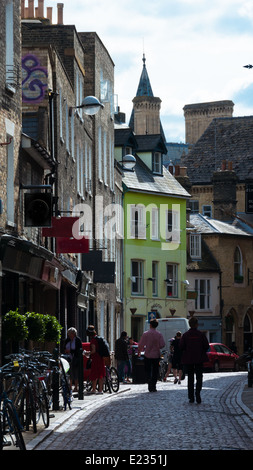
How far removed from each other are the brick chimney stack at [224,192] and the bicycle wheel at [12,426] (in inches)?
2250

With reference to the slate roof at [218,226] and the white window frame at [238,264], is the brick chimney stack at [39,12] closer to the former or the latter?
the slate roof at [218,226]

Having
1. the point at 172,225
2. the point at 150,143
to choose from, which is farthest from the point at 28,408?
the point at 150,143

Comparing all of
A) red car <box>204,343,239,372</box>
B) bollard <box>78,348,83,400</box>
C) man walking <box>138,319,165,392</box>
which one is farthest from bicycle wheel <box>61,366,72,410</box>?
red car <box>204,343,239,372</box>

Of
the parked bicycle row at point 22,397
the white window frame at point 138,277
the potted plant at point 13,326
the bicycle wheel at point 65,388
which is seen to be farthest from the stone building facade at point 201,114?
the parked bicycle row at point 22,397

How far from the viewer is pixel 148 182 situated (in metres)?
58.6

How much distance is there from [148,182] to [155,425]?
140 feet

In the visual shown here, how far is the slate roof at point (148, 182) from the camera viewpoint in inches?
2226

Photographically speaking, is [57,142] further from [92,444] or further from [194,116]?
[194,116]

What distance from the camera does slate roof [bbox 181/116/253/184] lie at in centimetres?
7540

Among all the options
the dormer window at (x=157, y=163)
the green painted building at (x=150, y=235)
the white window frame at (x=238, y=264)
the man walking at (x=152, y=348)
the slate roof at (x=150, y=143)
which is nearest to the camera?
the man walking at (x=152, y=348)

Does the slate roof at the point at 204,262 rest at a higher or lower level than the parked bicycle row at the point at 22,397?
higher

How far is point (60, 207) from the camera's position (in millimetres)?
33250
